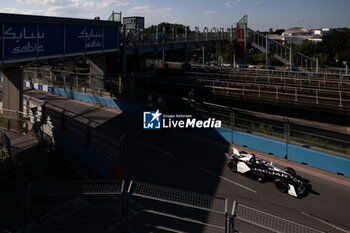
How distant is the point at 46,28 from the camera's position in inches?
616

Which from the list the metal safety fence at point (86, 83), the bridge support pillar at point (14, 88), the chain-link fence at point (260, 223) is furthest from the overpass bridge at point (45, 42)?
the chain-link fence at point (260, 223)

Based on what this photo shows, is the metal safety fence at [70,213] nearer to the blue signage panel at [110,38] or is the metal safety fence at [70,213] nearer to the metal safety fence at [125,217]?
the metal safety fence at [125,217]

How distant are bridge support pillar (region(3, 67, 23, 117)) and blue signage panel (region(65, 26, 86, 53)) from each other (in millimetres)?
3071

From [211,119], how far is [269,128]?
139 inches

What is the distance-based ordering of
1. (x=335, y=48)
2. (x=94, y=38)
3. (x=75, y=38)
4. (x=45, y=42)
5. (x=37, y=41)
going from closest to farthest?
(x=37, y=41) < (x=45, y=42) < (x=75, y=38) < (x=94, y=38) < (x=335, y=48)

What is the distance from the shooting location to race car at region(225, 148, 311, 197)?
11188 mm

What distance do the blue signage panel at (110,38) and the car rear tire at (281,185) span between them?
1706 centimetres

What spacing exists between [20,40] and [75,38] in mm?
5036

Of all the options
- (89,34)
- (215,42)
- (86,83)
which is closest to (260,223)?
(89,34)

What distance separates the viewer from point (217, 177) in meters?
12.7

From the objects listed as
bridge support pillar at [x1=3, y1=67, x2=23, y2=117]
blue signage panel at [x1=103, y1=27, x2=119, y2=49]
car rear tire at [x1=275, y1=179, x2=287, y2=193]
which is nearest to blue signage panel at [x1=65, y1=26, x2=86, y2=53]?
bridge support pillar at [x1=3, y1=67, x2=23, y2=117]

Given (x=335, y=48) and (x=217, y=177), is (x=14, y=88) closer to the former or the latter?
(x=217, y=177)

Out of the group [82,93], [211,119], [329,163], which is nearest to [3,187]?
[211,119]

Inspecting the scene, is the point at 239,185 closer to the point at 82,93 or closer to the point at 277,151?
the point at 277,151
